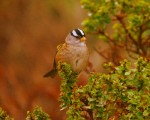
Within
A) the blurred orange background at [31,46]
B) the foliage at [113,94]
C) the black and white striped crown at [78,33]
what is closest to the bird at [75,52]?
the black and white striped crown at [78,33]

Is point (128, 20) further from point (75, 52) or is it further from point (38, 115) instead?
point (38, 115)

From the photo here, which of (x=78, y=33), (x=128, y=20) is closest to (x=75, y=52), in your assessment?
(x=78, y=33)

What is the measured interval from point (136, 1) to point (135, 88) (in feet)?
7.25

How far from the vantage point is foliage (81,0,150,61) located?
249 inches

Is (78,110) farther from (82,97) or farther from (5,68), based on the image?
(5,68)

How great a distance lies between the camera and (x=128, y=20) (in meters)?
6.44

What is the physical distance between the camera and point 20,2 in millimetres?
9969

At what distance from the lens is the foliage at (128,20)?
6.33 meters

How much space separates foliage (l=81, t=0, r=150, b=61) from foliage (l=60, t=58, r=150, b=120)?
76.9 inches

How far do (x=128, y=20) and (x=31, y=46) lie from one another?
3.45 metres

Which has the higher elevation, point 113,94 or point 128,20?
point 128,20

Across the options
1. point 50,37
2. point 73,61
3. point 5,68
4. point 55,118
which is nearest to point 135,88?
point 73,61

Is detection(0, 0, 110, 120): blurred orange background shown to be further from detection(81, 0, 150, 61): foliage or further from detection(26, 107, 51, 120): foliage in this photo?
detection(26, 107, 51, 120): foliage

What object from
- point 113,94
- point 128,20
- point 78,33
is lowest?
point 113,94
